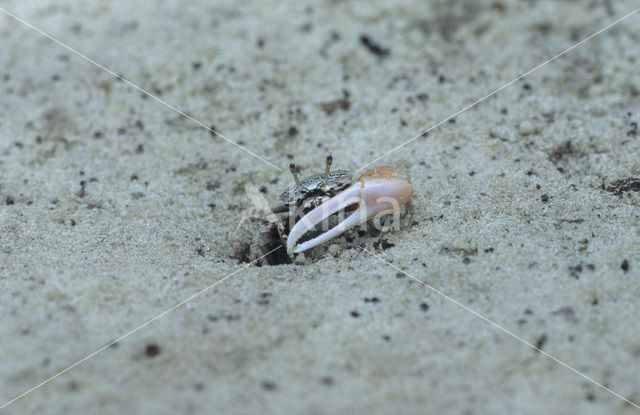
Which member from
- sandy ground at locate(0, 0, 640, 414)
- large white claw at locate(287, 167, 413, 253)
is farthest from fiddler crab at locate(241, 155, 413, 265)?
sandy ground at locate(0, 0, 640, 414)

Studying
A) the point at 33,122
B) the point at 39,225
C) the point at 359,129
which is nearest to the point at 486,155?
the point at 359,129

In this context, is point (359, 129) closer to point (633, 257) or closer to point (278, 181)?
point (278, 181)

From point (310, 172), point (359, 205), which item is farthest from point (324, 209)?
point (310, 172)

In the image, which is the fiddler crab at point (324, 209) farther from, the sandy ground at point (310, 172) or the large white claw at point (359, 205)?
the sandy ground at point (310, 172)

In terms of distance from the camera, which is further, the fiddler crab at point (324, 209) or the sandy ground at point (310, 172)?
the fiddler crab at point (324, 209)

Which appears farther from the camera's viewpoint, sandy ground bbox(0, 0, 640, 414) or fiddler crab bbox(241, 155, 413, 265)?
fiddler crab bbox(241, 155, 413, 265)

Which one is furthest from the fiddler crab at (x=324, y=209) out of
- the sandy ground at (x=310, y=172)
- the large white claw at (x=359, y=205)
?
the sandy ground at (x=310, y=172)

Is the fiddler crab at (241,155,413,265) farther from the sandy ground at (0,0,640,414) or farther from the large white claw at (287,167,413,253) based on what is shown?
the sandy ground at (0,0,640,414)
